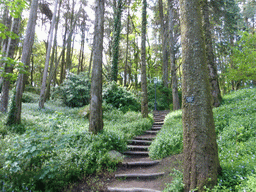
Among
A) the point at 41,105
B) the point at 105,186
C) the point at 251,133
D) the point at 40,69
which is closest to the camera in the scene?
the point at 251,133

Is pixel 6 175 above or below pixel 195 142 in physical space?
below

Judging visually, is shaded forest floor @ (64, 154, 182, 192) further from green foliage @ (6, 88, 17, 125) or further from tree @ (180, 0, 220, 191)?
green foliage @ (6, 88, 17, 125)

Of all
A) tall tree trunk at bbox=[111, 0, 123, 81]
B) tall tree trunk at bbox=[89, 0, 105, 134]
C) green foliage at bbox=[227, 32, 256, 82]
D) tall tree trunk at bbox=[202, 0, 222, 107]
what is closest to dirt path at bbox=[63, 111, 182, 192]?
tall tree trunk at bbox=[89, 0, 105, 134]

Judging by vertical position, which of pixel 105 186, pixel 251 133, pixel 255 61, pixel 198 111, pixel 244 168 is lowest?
pixel 105 186

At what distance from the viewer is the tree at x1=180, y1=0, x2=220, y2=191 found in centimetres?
283

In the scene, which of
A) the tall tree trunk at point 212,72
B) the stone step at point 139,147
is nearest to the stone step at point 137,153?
the stone step at point 139,147

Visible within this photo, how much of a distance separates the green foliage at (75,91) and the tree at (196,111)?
1279 cm

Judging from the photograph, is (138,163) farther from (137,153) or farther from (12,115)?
(12,115)

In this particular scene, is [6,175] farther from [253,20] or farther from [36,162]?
[253,20]

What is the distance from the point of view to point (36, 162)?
157 inches

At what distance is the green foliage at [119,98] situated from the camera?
12.7 meters

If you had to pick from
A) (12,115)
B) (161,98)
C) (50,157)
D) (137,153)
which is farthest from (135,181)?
(161,98)

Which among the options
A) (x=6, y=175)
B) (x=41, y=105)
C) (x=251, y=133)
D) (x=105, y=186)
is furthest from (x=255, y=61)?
(x=41, y=105)

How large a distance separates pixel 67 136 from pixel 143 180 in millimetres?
2521
